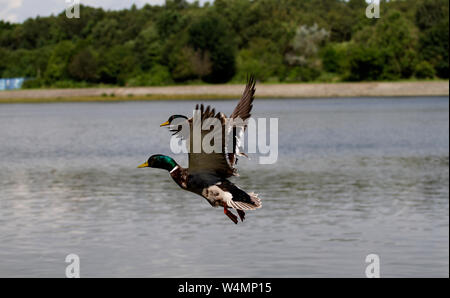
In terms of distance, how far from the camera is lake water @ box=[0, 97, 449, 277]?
41125 millimetres

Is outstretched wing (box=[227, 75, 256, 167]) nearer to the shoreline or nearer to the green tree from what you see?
the green tree

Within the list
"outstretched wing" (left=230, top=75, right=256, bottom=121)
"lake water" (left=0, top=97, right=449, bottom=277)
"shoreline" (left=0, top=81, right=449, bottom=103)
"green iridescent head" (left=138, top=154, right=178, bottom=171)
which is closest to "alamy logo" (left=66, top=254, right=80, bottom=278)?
"lake water" (left=0, top=97, right=449, bottom=277)

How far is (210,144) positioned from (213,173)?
Answer: 0.93ft

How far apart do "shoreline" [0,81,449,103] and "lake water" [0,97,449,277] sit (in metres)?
73.1

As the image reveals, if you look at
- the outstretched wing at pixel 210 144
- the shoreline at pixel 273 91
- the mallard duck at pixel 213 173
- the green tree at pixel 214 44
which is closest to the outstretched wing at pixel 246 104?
the mallard duck at pixel 213 173

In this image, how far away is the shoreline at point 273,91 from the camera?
172 m

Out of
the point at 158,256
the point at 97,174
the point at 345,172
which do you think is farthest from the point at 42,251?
the point at 345,172

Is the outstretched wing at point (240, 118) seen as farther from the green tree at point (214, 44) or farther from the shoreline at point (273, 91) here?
the shoreline at point (273, 91)

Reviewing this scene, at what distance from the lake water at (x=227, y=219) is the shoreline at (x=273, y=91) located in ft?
240

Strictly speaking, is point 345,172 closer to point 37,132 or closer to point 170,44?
point 37,132

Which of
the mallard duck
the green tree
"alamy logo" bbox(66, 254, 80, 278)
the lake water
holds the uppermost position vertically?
the green tree

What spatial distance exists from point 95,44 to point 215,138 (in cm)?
18822

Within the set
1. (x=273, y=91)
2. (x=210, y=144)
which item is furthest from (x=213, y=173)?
(x=273, y=91)

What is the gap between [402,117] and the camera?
137 meters
